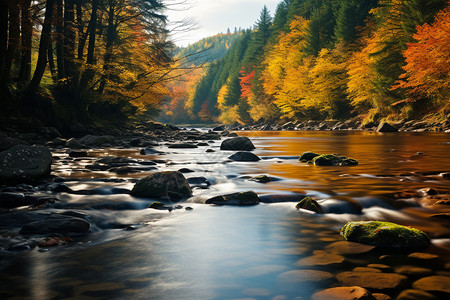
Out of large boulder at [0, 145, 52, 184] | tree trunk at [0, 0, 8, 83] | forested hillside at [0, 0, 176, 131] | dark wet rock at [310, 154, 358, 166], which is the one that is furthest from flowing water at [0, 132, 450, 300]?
forested hillside at [0, 0, 176, 131]

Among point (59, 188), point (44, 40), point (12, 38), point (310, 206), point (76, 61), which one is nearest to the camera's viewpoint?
point (310, 206)

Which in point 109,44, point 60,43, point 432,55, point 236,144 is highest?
point 109,44

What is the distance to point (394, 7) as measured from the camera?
2686 cm

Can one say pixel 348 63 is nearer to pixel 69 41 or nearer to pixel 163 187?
pixel 69 41

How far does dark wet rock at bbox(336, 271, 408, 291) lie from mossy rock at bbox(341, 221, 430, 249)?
0.58 meters

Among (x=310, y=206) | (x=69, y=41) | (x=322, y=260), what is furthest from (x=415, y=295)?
(x=69, y=41)

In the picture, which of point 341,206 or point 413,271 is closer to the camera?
point 413,271

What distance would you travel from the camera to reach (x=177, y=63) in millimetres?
21250

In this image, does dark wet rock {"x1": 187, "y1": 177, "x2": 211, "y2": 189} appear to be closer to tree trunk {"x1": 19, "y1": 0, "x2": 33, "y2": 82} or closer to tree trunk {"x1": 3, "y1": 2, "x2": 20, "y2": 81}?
tree trunk {"x1": 19, "y1": 0, "x2": 33, "y2": 82}

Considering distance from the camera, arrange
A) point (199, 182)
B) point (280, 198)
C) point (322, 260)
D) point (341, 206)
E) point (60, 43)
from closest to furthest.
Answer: point (322, 260), point (341, 206), point (280, 198), point (199, 182), point (60, 43)

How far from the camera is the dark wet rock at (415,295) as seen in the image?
2.17 m

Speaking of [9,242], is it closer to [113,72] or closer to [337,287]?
[337,287]

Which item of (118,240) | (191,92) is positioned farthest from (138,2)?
(191,92)

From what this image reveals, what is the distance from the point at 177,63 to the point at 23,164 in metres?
16.1
